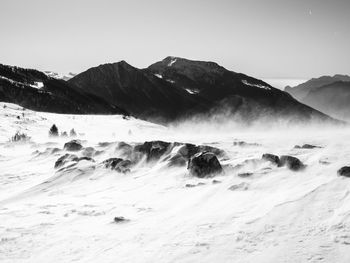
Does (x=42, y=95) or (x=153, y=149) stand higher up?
(x=42, y=95)

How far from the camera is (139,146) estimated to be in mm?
22219

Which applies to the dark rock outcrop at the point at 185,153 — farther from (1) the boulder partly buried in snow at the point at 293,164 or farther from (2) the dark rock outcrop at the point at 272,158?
(1) the boulder partly buried in snow at the point at 293,164

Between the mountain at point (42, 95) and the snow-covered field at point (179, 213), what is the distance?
9263 centimetres

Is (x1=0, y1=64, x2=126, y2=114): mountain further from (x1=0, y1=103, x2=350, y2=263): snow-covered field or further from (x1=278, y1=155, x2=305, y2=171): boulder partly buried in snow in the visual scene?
(x1=278, y1=155, x2=305, y2=171): boulder partly buried in snow

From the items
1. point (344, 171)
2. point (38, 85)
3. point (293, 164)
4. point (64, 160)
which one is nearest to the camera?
point (344, 171)

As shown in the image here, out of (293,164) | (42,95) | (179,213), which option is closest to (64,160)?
(179,213)

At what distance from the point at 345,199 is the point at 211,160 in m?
6.73

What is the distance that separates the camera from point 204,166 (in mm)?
17375

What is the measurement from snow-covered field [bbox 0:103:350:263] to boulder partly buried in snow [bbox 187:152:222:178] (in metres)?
0.46

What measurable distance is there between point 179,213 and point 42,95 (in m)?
111

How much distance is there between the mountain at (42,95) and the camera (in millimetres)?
107125

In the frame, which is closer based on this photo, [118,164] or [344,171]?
[344,171]

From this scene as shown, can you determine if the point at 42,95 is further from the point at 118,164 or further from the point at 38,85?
the point at 118,164

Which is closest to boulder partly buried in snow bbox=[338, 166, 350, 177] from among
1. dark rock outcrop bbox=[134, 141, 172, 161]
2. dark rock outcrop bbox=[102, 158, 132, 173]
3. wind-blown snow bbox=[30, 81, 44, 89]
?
dark rock outcrop bbox=[134, 141, 172, 161]
